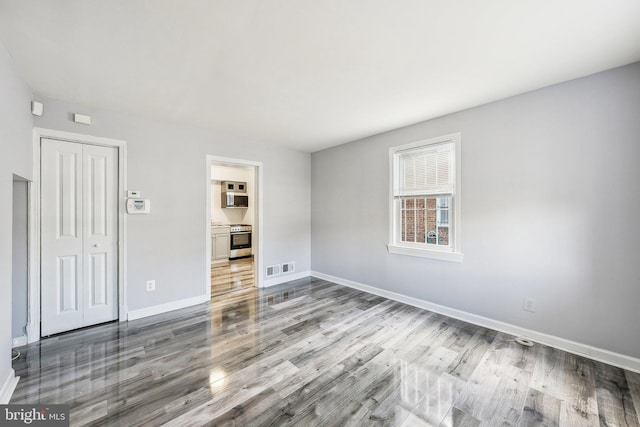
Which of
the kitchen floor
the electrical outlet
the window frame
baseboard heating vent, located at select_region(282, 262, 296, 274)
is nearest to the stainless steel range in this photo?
the kitchen floor

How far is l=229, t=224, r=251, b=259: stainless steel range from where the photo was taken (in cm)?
682

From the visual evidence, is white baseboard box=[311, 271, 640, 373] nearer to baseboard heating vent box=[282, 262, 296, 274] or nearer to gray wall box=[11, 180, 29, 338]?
baseboard heating vent box=[282, 262, 296, 274]

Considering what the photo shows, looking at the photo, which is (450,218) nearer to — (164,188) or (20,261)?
(164,188)

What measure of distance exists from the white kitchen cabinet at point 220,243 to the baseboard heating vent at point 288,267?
248 cm

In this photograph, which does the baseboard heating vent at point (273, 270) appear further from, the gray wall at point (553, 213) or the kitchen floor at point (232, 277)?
the gray wall at point (553, 213)

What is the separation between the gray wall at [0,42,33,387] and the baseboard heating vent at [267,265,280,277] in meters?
2.99

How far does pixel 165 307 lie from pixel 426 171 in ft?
12.9

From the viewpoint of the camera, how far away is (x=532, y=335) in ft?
8.61

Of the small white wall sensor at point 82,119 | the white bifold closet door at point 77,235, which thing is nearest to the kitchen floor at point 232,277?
the white bifold closet door at point 77,235

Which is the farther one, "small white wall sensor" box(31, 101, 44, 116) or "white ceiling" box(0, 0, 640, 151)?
"small white wall sensor" box(31, 101, 44, 116)

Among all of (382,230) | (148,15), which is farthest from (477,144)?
(148,15)

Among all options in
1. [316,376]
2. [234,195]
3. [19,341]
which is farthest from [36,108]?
[234,195]

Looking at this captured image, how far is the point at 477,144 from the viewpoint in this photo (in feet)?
9.76

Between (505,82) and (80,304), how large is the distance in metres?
5.02
